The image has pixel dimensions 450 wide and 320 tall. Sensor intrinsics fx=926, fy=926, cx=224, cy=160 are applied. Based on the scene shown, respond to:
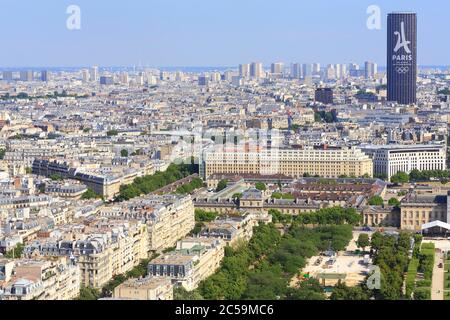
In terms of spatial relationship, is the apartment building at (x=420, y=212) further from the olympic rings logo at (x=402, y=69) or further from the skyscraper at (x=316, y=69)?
the skyscraper at (x=316, y=69)

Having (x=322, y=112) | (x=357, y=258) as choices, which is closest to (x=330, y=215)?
(x=357, y=258)

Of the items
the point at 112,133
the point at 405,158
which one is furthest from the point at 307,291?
the point at 112,133

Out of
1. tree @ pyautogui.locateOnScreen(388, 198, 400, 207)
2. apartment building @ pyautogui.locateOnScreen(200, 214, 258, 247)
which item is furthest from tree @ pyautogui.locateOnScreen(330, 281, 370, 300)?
tree @ pyautogui.locateOnScreen(388, 198, 400, 207)

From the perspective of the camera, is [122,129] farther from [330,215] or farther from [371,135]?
[330,215]

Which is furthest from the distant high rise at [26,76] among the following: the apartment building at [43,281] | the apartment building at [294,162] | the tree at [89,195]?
the apartment building at [43,281]

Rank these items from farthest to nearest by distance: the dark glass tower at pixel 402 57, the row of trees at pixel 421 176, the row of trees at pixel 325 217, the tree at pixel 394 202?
the dark glass tower at pixel 402 57, the row of trees at pixel 421 176, the tree at pixel 394 202, the row of trees at pixel 325 217

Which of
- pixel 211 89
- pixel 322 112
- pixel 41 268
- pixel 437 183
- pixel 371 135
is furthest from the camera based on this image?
pixel 211 89
